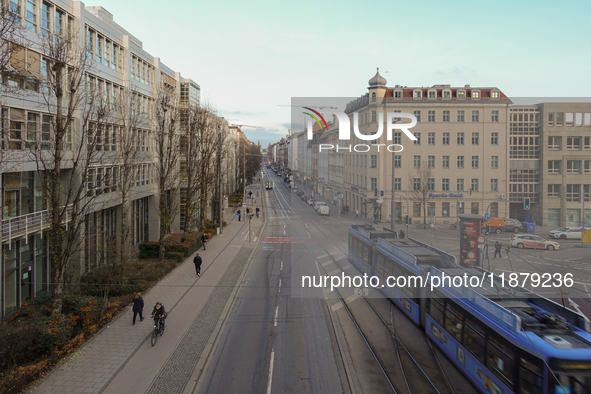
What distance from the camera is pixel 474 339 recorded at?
36.9 ft

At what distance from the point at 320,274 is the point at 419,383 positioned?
13988mm

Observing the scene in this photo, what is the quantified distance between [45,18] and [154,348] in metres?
16.0

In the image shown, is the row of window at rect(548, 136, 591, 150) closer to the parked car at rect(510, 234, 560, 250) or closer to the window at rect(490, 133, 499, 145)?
the window at rect(490, 133, 499, 145)

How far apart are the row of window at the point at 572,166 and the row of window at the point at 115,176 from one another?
160ft

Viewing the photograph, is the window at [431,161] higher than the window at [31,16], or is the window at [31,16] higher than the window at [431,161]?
the window at [31,16]

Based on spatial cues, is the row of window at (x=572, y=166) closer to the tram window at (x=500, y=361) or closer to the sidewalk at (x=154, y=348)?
the sidewalk at (x=154, y=348)

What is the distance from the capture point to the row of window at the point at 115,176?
2461 cm

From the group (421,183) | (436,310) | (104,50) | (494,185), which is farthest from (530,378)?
(494,185)

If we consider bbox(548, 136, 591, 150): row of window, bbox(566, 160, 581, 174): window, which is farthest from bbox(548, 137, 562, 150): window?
bbox(566, 160, 581, 174): window

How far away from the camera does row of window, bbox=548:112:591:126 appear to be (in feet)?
177

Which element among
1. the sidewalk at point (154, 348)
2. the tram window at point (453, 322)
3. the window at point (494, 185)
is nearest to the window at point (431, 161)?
the window at point (494, 185)

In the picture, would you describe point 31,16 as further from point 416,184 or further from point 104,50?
point 416,184

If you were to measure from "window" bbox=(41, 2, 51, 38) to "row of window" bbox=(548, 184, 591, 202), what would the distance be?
186 feet

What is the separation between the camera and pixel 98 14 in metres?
29.8
